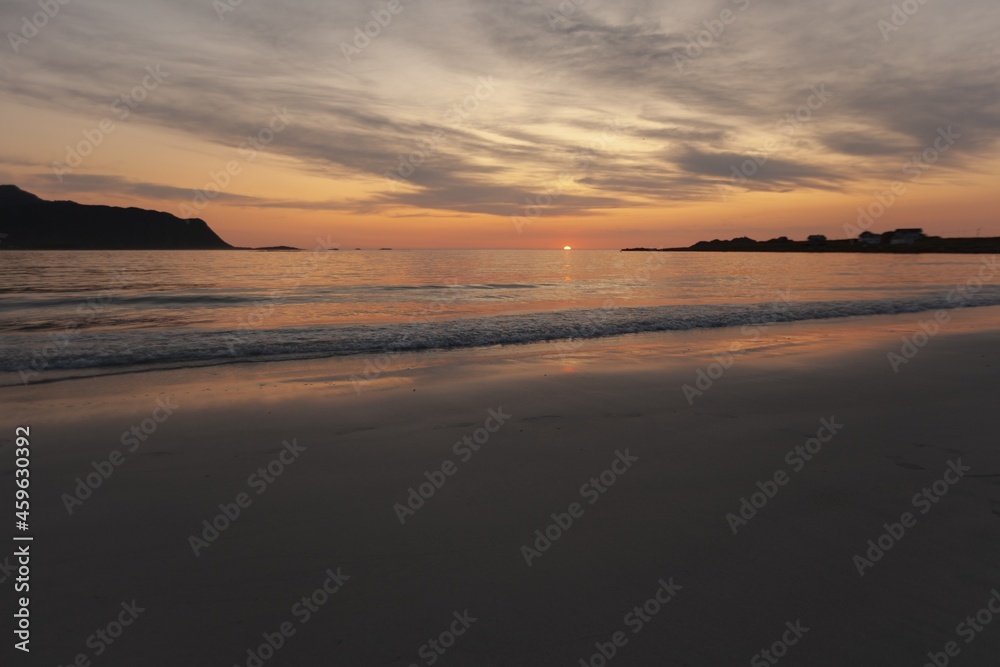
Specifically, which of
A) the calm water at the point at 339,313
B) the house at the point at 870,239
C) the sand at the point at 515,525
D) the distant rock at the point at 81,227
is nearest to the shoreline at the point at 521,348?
the calm water at the point at 339,313

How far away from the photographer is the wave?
40.5 ft

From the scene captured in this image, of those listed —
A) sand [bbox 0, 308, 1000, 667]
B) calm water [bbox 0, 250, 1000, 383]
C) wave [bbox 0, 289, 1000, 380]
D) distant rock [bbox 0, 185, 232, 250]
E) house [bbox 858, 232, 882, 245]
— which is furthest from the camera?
distant rock [bbox 0, 185, 232, 250]

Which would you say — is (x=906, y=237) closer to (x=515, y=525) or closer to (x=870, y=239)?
(x=870, y=239)

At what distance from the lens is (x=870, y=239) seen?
120500 millimetres

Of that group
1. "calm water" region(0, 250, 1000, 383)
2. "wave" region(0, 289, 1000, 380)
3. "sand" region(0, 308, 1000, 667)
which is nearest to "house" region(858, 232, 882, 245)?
"calm water" region(0, 250, 1000, 383)

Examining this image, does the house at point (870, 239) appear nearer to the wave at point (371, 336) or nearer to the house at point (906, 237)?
the house at point (906, 237)

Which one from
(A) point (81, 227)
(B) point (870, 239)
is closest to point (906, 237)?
(B) point (870, 239)

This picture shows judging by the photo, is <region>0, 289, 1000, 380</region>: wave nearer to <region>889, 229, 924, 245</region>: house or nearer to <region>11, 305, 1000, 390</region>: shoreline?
<region>11, 305, 1000, 390</region>: shoreline

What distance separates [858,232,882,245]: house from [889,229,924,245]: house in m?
2.45

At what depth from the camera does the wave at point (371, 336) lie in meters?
12.4

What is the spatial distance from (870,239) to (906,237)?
6.52 metres

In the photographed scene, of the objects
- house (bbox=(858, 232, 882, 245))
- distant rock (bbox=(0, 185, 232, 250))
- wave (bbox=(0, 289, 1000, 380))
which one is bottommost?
wave (bbox=(0, 289, 1000, 380))

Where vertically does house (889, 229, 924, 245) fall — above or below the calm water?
above

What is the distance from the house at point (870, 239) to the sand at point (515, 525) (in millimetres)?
135035
